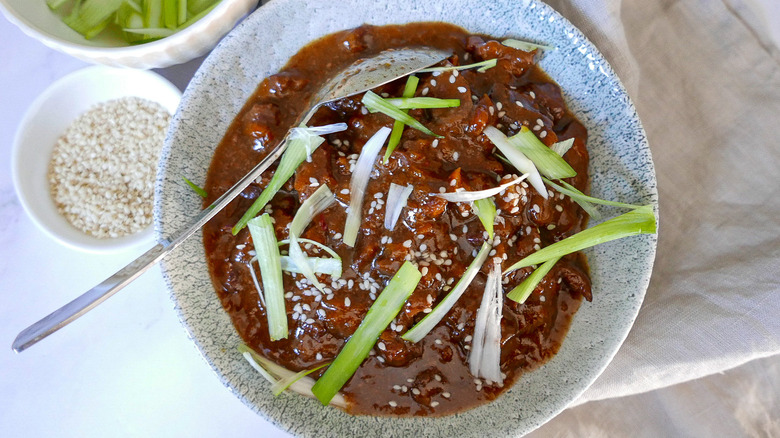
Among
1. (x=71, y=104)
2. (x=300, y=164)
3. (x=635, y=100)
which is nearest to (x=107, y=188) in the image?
(x=71, y=104)

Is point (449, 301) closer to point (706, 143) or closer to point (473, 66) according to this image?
point (473, 66)

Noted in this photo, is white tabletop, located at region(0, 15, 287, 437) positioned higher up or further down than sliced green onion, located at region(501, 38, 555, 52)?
further down

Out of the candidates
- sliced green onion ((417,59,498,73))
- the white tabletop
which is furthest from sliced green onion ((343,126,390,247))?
the white tabletop

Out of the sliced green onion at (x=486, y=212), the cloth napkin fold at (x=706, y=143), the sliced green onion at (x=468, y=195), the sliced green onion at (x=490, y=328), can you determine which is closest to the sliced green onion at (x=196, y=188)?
the sliced green onion at (x=468, y=195)

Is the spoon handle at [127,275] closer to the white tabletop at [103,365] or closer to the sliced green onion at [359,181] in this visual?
the sliced green onion at [359,181]

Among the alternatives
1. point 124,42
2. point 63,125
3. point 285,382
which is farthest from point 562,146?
point 63,125

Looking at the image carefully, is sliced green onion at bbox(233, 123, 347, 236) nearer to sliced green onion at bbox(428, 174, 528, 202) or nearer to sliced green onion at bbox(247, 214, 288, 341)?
sliced green onion at bbox(247, 214, 288, 341)
